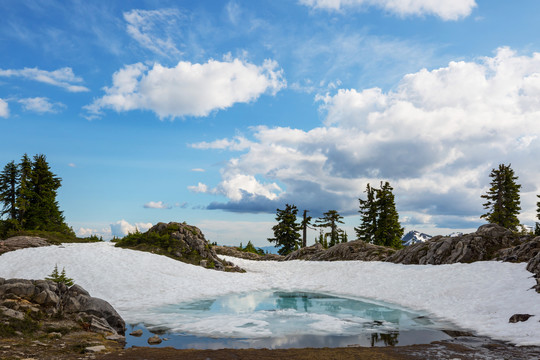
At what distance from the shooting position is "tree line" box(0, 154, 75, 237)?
4275 cm

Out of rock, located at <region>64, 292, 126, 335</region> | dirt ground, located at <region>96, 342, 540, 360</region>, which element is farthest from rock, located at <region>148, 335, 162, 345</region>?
rock, located at <region>64, 292, 126, 335</region>

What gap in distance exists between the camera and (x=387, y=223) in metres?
55.1

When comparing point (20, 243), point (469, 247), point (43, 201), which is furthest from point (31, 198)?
point (469, 247)

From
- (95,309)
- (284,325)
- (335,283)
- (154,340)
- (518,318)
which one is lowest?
(335,283)

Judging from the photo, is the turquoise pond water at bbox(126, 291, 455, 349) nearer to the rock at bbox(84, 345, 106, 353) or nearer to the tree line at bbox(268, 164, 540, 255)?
the rock at bbox(84, 345, 106, 353)

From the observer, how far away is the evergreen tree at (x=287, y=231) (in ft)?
219

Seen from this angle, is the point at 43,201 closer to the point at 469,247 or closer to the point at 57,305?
the point at 57,305

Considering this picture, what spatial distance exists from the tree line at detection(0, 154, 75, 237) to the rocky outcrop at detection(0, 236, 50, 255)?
45.5 ft

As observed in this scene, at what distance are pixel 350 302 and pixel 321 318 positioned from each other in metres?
5.81

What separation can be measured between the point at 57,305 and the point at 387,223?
50491 millimetres

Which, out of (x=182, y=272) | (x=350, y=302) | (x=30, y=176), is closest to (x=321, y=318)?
(x=350, y=302)

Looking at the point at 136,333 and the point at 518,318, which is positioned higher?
the point at 518,318

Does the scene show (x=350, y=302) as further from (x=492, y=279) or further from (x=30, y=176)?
(x=30, y=176)

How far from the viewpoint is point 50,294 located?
13.0 meters
